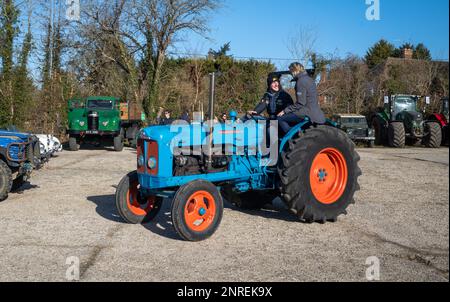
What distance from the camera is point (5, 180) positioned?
802 cm

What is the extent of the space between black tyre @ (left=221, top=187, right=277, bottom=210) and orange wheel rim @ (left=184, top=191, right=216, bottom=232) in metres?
1.53

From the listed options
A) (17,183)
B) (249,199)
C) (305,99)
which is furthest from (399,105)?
(17,183)

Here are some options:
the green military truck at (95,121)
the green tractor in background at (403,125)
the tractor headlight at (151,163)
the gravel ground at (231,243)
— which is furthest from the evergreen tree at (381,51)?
the tractor headlight at (151,163)

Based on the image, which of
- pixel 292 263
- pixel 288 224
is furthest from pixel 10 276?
pixel 288 224

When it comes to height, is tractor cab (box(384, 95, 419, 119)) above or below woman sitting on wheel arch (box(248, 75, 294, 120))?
above

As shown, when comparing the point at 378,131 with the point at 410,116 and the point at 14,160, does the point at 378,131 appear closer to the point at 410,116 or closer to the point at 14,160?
the point at 410,116

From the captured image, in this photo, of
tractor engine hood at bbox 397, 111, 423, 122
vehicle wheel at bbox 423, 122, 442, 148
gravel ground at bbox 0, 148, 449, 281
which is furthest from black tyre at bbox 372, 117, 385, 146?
gravel ground at bbox 0, 148, 449, 281

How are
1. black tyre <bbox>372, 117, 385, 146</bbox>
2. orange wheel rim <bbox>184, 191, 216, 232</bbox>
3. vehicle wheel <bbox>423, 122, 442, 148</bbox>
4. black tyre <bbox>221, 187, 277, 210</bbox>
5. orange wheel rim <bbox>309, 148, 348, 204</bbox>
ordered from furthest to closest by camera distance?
black tyre <bbox>372, 117, 385, 146</bbox>, vehicle wheel <bbox>423, 122, 442, 148</bbox>, black tyre <bbox>221, 187, 277, 210</bbox>, orange wheel rim <bbox>309, 148, 348, 204</bbox>, orange wheel rim <bbox>184, 191, 216, 232</bbox>

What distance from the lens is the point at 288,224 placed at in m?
6.38

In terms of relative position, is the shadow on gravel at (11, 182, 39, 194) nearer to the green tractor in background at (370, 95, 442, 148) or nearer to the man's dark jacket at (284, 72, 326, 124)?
the man's dark jacket at (284, 72, 326, 124)

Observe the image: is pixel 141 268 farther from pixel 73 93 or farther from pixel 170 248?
pixel 73 93

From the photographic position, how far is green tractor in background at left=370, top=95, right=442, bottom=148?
19.5 m

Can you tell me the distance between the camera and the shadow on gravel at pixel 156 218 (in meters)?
→ 5.99

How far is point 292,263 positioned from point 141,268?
4.63 ft
